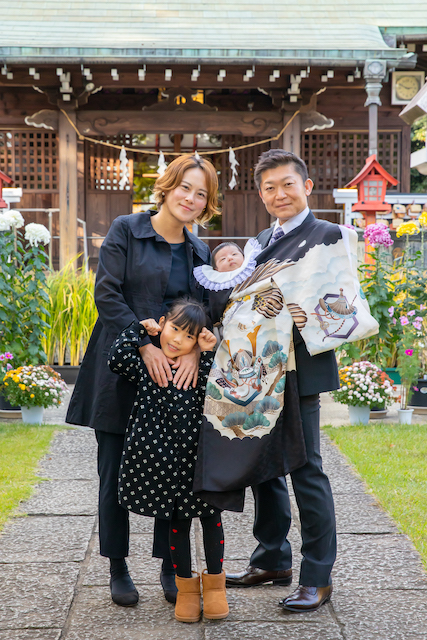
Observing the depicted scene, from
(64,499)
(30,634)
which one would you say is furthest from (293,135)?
(30,634)

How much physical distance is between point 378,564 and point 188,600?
93 cm

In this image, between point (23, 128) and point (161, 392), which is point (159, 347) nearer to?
point (161, 392)

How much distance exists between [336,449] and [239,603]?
246 cm

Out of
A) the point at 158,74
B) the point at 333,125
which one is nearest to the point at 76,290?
the point at 158,74

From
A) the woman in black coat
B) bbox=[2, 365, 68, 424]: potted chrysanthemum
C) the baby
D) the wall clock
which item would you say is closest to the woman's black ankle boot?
the woman in black coat

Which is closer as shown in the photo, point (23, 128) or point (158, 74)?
point (158, 74)

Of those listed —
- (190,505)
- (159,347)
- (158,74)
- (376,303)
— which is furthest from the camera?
(158,74)

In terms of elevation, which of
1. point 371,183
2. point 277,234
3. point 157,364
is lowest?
Result: point 157,364

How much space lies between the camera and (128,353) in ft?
7.63

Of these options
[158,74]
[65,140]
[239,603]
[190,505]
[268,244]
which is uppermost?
[158,74]

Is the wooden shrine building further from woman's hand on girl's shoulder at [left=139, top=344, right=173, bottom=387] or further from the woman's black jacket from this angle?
woman's hand on girl's shoulder at [left=139, top=344, right=173, bottom=387]

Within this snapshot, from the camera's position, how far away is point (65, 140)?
31.9ft

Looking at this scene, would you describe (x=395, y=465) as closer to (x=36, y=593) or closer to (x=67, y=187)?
(x=36, y=593)

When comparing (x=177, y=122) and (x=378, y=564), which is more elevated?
(x=177, y=122)
